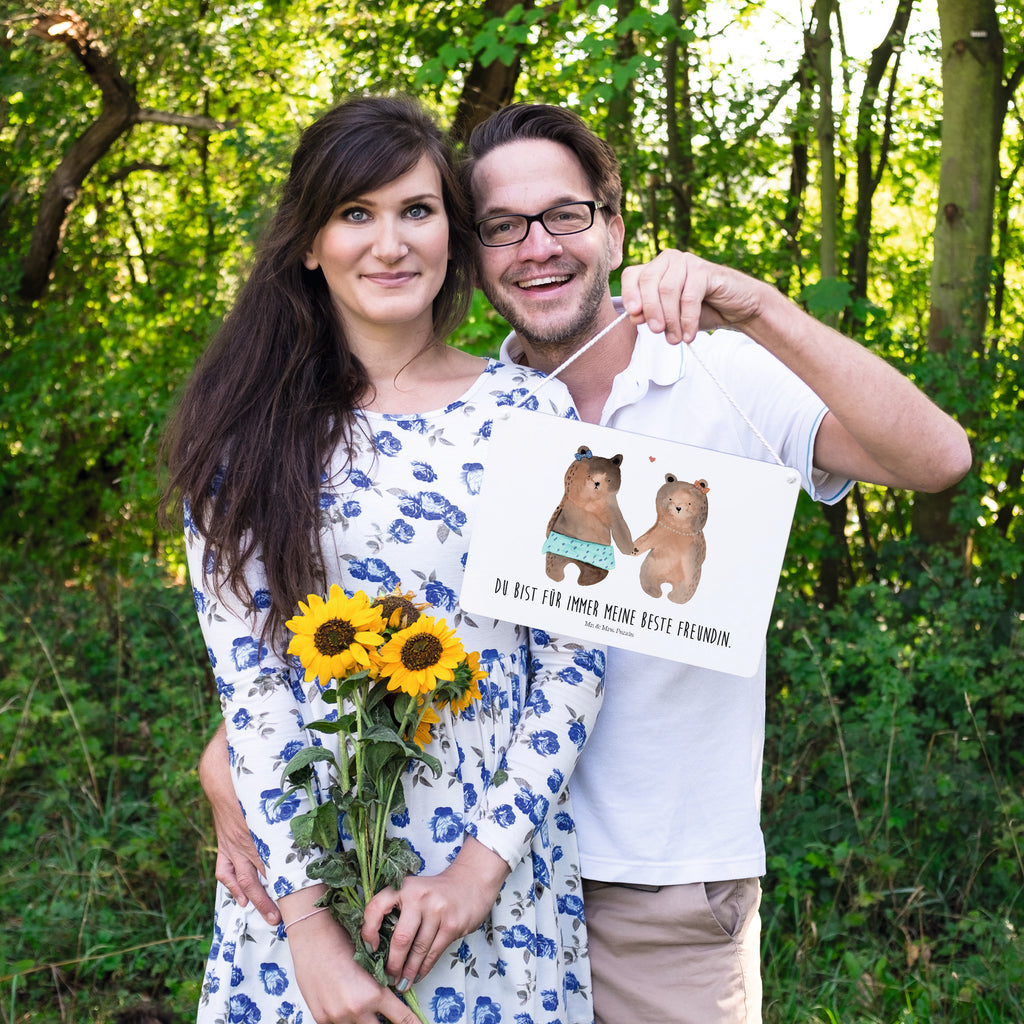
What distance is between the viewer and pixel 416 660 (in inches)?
59.9

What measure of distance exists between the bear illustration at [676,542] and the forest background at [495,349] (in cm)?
190

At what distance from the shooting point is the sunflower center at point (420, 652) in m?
1.52

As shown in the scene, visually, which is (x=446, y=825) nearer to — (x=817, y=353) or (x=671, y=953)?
(x=671, y=953)

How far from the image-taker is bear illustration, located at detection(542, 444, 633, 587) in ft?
5.27

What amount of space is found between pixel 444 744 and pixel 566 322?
88cm

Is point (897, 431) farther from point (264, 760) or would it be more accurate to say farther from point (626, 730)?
point (264, 760)

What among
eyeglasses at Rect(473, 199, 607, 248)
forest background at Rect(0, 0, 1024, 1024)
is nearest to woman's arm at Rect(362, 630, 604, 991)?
eyeglasses at Rect(473, 199, 607, 248)

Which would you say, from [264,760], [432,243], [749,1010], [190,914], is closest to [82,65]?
[190,914]

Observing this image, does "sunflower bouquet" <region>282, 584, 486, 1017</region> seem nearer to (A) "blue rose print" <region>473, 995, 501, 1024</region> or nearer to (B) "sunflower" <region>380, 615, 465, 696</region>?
(B) "sunflower" <region>380, 615, 465, 696</region>

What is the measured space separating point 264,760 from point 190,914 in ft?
7.00

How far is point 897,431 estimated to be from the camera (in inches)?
67.9

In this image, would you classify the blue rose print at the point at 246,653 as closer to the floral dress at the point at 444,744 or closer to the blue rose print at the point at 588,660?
the floral dress at the point at 444,744

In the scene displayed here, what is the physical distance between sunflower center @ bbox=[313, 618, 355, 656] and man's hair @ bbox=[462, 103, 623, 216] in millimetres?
1063

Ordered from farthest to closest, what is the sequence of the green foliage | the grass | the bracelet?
1. the green foliage
2. the grass
3. the bracelet
